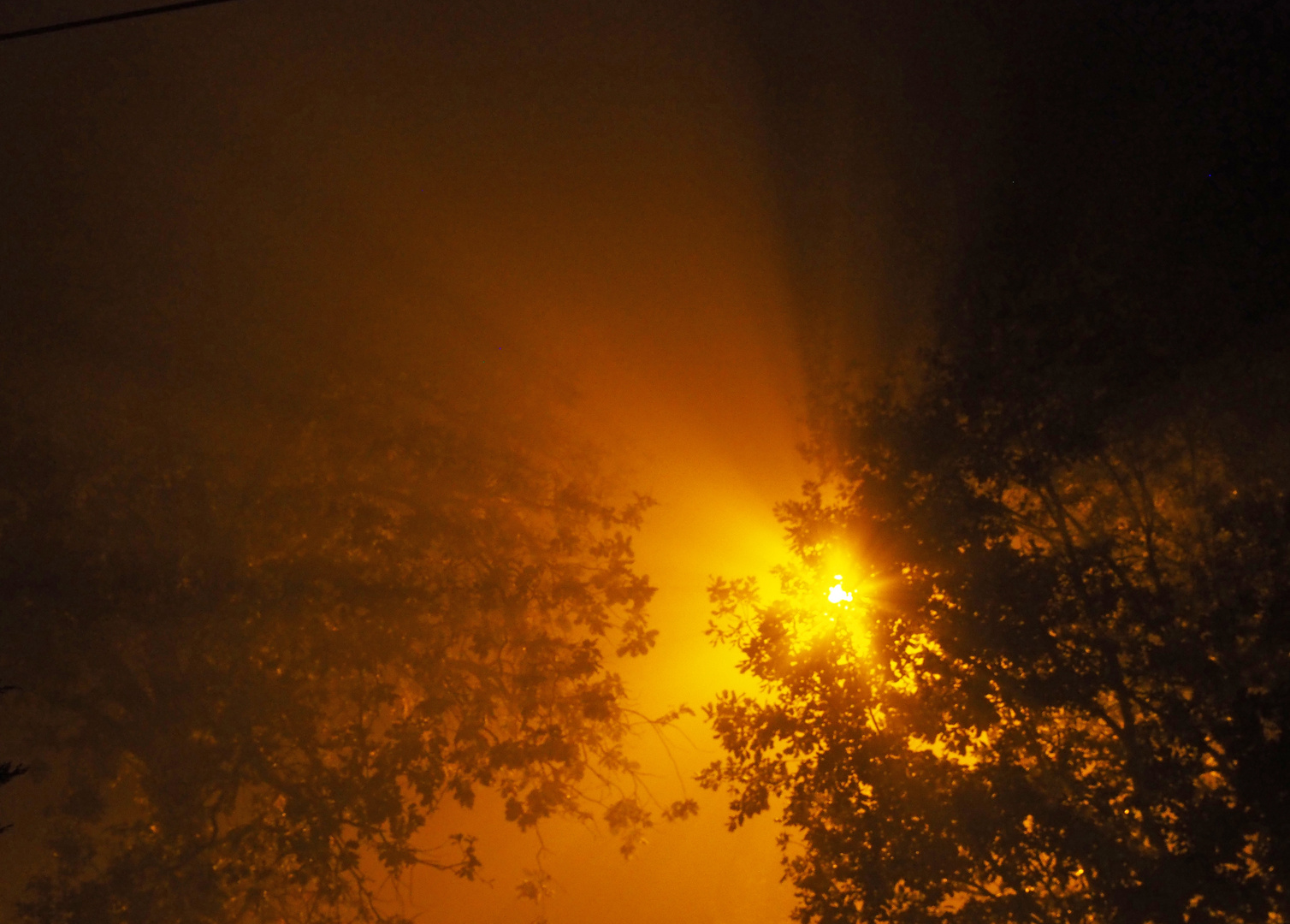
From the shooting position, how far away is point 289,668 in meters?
10.8

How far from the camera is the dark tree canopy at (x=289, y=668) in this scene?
1021 cm

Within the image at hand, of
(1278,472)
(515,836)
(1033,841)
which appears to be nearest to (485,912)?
(515,836)

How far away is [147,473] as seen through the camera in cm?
1161

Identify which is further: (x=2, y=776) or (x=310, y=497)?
(x=310, y=497)

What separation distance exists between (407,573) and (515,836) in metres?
13.7

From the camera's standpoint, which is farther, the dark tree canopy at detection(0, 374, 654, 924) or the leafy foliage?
the dark tree canopy at detection(0, 374, 654, 924)

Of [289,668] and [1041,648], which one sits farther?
[289,668]

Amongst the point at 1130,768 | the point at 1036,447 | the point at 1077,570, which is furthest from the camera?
the point at 1036,447

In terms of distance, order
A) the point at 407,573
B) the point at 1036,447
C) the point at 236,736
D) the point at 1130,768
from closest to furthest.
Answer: the point at 1130,768 < the point at 1036,447 < the point at 236,736 < the point at 407,573

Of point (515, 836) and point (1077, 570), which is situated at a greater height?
point (515, 836)

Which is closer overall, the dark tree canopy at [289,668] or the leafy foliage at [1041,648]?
the leafy foliage at [1041,648]

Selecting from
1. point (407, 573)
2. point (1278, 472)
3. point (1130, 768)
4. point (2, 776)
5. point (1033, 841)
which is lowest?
point (2, 776)

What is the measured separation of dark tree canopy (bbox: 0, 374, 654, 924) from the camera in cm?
1021

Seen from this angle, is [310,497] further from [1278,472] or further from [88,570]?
[1278,472]
